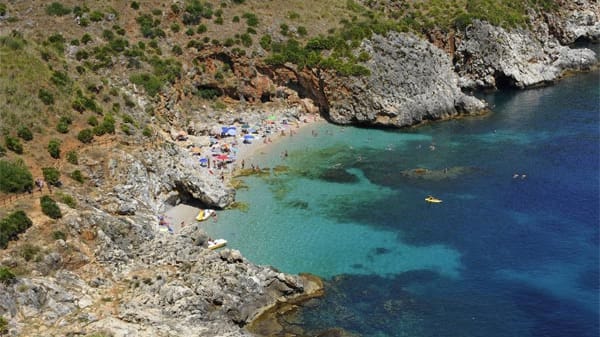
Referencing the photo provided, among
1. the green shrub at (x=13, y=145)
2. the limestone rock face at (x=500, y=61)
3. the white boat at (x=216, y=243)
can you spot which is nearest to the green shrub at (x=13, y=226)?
the green shrub at (x=13, y=145)

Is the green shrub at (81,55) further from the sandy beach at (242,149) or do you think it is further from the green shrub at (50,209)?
the green shrub at (50,209)

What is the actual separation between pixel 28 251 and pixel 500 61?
80.6m

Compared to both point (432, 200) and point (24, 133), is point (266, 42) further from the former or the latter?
point (24, 133)

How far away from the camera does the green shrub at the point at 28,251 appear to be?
41250mm

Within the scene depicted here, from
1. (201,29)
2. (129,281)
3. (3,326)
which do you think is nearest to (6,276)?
(3,326)

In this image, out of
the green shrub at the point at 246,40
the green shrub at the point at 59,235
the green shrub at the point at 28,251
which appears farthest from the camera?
the green shrub at the point at 246,40

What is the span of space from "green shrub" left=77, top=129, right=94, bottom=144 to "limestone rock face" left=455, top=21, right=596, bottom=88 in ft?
210

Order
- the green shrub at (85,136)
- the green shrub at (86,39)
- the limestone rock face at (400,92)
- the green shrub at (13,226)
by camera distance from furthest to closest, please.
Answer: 1. the limestone rock face at (400,92)
2. the green shrub at (86,39)
3. the green shrub at (85,136)
4. the green shrub at (13,226)

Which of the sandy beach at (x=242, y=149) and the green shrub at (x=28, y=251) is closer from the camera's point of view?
the green shrub at (x=28, y=251)

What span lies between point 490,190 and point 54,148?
43065mm

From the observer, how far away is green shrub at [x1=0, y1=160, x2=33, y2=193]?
152ft

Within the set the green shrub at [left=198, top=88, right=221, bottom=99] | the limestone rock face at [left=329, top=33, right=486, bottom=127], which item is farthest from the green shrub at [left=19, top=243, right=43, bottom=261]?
the limestone rock face at [left=329, top=33, right=486, bottom=127]

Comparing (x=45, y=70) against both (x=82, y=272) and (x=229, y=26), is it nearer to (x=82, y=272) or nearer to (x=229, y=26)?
(x=82, y=272)

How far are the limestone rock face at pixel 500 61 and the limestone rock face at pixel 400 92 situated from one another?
9.88 meters
